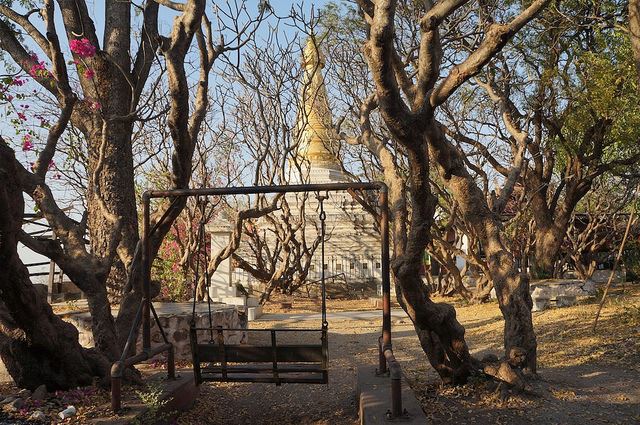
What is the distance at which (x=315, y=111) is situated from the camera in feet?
55.0

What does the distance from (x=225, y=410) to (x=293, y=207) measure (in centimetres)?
1274

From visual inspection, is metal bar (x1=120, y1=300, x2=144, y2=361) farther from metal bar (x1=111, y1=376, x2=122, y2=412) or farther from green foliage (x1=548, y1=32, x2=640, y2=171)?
green foliage (x1=548, y1=32, x2=640, y2=171)

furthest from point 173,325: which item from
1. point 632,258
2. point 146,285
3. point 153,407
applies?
point 632,258

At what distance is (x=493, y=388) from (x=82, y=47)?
6179 mm

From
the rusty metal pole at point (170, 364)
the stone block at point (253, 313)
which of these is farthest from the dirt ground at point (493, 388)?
the stone block at point (253, 313)

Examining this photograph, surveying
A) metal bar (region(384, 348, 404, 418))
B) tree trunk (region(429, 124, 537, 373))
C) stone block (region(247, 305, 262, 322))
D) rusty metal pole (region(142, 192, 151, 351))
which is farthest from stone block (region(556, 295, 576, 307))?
rusty metal pole (region(142, 192, 151, 351))

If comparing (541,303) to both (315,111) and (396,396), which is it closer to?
(315,111)

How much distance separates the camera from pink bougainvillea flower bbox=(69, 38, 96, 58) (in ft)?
23.3

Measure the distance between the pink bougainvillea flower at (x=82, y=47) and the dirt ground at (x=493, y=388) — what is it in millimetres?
4454

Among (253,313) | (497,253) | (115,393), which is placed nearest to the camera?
(115,393)

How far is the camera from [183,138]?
208 inches

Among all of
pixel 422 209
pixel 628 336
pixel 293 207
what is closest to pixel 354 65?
pixel 293 207

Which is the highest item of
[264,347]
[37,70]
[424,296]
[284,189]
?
[37,70]

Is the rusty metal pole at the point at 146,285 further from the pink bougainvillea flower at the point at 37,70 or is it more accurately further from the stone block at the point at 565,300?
the stone block at the point at 565,300
